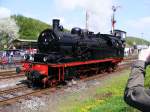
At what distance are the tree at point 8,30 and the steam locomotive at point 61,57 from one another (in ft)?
147

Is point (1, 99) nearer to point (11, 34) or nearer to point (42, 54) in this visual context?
point (42, 54)

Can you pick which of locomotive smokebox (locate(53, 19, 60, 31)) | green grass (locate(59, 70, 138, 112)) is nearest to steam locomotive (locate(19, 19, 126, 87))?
locomotive smokebox (locate(53, 19, 60, 31))

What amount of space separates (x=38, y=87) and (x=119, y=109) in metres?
11.1

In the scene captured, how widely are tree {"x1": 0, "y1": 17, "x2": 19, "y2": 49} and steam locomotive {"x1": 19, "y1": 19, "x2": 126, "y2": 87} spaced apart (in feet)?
147

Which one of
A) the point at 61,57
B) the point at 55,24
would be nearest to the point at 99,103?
the point at 61,57

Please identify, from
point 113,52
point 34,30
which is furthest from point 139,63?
point 34,30

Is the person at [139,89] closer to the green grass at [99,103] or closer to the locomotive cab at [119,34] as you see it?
the green grass at [99,103]

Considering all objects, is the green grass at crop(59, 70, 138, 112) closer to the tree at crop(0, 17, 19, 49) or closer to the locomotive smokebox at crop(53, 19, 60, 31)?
the locomotive smokebox at crop(53, 19, 60, 31)

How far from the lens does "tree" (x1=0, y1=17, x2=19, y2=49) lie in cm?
6810

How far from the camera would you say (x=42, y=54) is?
59.9 feet

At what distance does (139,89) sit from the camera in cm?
207

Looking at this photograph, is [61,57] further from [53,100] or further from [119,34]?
[119,34]

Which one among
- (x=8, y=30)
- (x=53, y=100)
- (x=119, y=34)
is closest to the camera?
(x=53, y=100)

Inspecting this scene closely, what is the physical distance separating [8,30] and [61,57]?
60112 mm
